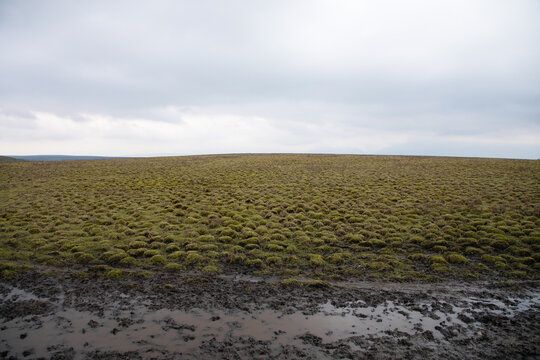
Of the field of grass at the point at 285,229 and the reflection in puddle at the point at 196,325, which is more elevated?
the field of grass at the point at 285,229

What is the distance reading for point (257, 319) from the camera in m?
9.02

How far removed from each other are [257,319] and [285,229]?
30.9 ft

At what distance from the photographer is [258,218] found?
68.5 ft

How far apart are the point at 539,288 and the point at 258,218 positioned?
50.3 ft

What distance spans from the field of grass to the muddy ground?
1.39 metres

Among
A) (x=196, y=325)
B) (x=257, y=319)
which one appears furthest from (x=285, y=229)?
(x=196, y=325)

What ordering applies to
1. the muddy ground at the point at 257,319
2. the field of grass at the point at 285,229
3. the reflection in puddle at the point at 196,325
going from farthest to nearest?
the field of grass at the point at 285,229
the reflection in puddle at the point at 196,325
the muddy ground at the point at 257,319

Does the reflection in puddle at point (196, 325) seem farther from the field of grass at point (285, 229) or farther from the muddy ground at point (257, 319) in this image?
the field of grass at point (285, 229)

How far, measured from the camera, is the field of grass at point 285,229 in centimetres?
1323

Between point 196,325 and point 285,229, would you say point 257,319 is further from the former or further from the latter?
point 285,229

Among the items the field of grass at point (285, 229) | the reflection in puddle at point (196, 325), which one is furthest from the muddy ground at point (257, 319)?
the field of grass at point (285, 229)

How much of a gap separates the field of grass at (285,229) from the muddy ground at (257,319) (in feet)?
4.57

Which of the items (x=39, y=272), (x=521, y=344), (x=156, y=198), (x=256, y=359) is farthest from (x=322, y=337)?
(x=156, y=198)

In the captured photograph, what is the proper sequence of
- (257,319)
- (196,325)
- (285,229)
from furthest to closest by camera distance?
(285,229), (257,319), (196,325)
